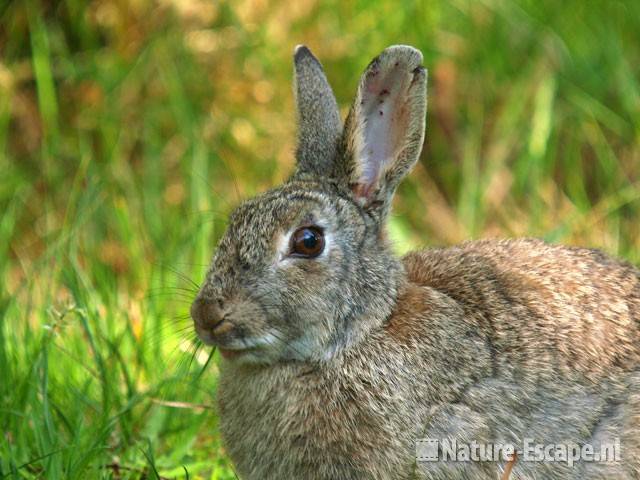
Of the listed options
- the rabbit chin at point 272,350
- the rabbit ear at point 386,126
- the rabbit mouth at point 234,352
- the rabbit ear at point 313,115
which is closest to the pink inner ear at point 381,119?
the rabbit ear at point 386,126

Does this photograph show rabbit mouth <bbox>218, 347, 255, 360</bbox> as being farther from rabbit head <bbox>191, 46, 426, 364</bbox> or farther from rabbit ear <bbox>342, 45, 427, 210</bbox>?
rabbit ear <bbox>342, 45, 427, 210</bbox>

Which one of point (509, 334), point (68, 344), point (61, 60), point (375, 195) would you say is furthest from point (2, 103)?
point (509, 334)

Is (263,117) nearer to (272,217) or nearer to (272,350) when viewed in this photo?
(272,217)

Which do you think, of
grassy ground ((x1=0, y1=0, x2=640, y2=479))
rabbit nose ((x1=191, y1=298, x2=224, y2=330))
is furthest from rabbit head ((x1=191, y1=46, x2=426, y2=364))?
grassy ground ((x1=0, y1=0, x2=640, y2=479))

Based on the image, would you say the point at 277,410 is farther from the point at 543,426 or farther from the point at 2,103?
the point at 2,103

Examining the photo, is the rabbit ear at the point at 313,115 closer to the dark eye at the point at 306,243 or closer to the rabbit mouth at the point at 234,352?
the dark eye at the point at 306,243

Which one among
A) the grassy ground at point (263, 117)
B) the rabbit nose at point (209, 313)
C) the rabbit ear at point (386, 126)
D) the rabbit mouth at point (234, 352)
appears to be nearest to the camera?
the rabbit nose at point (209, 313)
